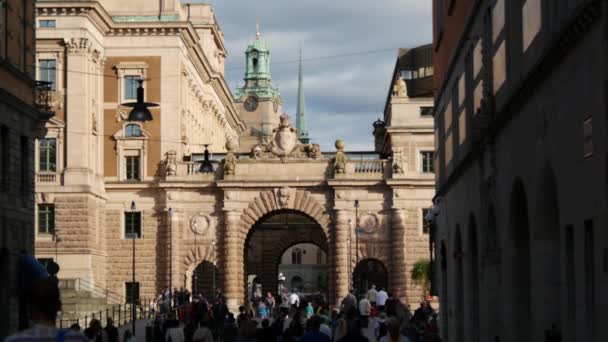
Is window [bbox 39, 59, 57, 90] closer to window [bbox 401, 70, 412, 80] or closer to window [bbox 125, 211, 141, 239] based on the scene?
window [bbox 125, 211, 141, 239]

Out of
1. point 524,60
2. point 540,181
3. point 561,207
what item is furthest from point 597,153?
point 524,60

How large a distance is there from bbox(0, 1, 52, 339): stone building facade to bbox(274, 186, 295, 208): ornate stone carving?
1242 inches

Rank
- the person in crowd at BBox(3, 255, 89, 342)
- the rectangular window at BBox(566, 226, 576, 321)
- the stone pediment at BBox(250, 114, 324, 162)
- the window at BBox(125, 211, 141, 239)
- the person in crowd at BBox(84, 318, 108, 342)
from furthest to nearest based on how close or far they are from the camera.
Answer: the stone pediment at BBox(250, 114, 324, 162) < the window at BBox(125, 211, 141, 239) < the person in crowd at BBox(84, 318, 108, 342) < the rectangular window at BBox(566, 226, 576, 321) < the person in crowd at BBox(3, 255, 89, 342)

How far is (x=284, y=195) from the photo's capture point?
7206 centimetres

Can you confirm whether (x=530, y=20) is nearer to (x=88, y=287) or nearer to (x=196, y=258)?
(x=88, y=287)

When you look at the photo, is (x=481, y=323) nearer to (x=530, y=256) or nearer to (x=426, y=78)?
(x=530, y=256)

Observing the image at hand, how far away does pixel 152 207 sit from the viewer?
237 ft

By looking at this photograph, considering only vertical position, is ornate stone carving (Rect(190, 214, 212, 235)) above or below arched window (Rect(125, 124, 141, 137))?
below

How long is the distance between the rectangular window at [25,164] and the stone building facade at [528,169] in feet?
41.9

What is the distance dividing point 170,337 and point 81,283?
125 ft

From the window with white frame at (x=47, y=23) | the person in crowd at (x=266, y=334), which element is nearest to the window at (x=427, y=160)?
the window with white frame at (x=47, y=23)

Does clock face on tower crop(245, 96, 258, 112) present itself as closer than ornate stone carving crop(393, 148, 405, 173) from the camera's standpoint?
No

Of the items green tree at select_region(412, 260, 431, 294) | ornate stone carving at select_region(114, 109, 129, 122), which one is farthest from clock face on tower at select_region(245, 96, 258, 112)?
green tree at select_region(412, 260, 431, 294)

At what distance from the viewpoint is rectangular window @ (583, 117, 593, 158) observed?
1491 centimetres
